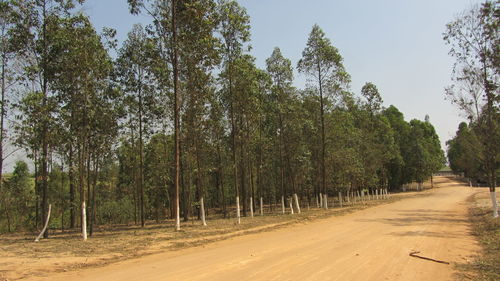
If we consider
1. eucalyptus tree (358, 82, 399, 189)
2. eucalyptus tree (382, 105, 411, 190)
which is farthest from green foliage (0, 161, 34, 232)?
eucalyptus tree (382, 105, 411, 190)


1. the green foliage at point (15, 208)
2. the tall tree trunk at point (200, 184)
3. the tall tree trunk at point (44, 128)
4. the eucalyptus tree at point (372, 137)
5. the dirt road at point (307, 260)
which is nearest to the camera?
the dirt road at point (307, 260)

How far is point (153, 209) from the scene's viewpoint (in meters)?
44.4

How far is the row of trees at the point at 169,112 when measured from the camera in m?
17.6

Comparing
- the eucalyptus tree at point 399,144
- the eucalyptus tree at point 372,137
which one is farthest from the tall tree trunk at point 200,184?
the eucalyptus tree at point 399,144

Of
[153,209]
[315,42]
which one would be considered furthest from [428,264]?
[153,209]

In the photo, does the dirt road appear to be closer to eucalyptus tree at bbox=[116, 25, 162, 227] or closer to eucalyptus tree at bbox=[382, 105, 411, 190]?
eucalyptus tree at bbox=[116, 25, 162, 227]

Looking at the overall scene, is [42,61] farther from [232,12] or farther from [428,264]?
[428,264]

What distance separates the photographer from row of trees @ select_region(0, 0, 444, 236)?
17.6m

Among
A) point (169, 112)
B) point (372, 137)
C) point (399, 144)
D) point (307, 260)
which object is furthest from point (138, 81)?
point (399, 144)

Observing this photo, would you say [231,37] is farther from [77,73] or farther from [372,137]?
[372,137]

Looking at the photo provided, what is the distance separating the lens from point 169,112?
24.8 m

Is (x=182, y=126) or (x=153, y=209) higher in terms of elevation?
(x=182, y=126)

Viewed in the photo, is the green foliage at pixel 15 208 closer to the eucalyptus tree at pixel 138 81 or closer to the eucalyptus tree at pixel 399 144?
the eucalyptus tree at pixel 138 81

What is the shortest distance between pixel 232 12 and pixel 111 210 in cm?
2293
